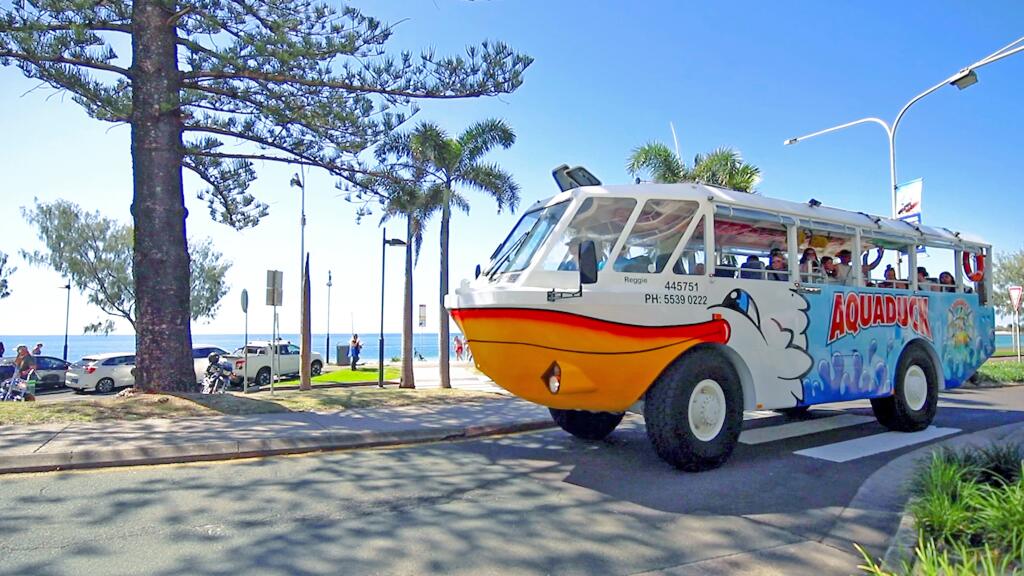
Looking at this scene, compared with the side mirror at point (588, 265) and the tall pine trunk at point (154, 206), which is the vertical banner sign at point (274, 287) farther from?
the side mirror at point (588, 265)

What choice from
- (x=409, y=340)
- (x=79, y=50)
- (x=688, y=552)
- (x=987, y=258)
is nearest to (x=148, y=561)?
(x=688, y=552)

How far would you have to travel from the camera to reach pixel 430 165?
2014cm

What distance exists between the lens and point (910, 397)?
342 inches

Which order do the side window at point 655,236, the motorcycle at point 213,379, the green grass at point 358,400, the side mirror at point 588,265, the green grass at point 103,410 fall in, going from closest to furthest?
the side mirror at point 588,265 → the side window at point 655,236 → the green grass at point 103,410 → the green grass at point 358,400 → the motorcycle at point 213,379

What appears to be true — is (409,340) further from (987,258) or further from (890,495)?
(890,495)

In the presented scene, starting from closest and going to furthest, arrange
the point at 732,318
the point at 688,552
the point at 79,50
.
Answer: the point at 688,552, the point at 732,318, the point at 79,50

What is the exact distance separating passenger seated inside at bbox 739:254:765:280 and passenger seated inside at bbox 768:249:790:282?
0.36ft

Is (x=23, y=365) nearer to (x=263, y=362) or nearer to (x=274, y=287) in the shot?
(x=274, y=287)

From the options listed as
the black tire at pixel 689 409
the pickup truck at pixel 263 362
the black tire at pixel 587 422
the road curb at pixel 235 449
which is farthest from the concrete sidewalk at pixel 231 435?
the pickup truck at pixel 263 362

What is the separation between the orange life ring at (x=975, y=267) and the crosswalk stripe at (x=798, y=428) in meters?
2.68

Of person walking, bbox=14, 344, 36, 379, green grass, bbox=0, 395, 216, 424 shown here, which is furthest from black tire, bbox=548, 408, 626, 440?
person walking, bbox=14, 344, 36, 379

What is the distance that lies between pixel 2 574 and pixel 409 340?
16543 mm

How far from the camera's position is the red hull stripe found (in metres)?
5.66

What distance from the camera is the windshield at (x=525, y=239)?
638cm
